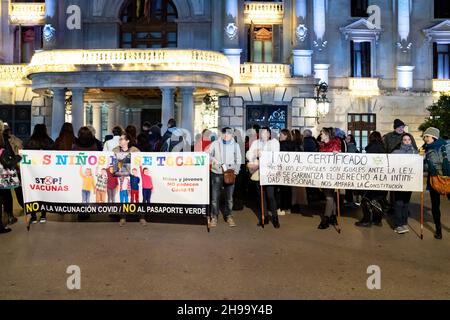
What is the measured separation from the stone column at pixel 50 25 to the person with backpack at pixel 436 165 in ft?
74.1

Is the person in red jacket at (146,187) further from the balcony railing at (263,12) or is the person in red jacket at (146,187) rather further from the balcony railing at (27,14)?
the balcony railing at (27,14)

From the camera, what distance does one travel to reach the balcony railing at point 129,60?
22516 millimetres

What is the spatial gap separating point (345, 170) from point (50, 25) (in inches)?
861

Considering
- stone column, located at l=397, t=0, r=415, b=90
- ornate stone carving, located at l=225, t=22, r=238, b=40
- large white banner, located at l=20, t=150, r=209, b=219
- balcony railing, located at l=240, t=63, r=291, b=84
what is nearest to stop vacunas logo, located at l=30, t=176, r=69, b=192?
large white banner, located at l=20, t=150, r=209, b=219

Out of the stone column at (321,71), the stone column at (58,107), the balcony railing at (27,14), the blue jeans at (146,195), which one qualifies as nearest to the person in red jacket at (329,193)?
the blue jeans at (146,195)

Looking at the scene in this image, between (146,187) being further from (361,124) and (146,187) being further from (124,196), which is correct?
(361,124)

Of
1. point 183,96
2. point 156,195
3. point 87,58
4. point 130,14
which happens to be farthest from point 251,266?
point 130,14

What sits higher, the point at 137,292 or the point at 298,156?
the point at 298,156

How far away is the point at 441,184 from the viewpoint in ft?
30.0

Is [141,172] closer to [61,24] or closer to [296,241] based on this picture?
[296,241]

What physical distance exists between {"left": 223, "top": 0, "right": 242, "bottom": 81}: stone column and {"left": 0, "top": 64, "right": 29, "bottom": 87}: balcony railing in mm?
11845

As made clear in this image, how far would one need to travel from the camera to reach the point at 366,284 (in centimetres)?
614

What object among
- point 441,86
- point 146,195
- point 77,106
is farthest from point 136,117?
point 146,195

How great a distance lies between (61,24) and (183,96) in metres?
10.0
